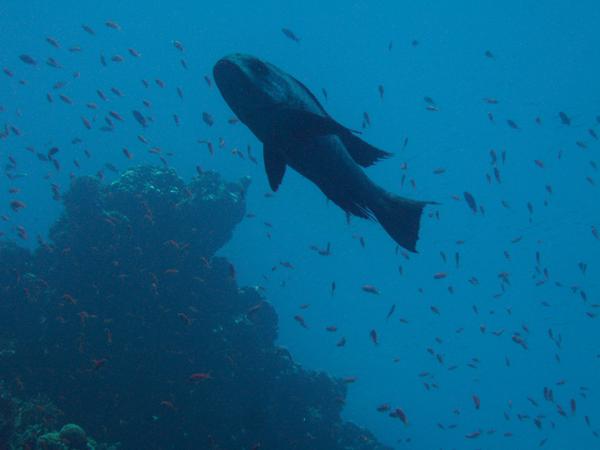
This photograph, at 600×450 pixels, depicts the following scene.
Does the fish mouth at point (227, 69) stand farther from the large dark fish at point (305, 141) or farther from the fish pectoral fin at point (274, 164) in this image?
the fish pectoral fin at point (274, 164)

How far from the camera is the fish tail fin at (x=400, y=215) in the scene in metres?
2.24

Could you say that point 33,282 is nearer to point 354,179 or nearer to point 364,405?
point 354,179

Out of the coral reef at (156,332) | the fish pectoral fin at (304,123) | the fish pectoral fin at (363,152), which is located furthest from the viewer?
the coral reef at (156,332)

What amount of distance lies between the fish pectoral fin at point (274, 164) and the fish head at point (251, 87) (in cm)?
17

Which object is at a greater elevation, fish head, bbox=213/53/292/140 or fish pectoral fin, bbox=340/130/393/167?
fish pectoral fin, bbox=340/130/393/167

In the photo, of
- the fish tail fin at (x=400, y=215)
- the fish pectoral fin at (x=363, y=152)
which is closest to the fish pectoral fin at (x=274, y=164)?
the fish pectoral fin at (x=363, y=152)

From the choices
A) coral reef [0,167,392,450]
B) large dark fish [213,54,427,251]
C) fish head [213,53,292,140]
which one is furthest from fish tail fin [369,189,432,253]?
coral reef [0,167,392,450]

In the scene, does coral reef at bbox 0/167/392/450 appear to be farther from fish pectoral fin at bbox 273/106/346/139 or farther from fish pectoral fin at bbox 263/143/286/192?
fish pectoral fin at bbox 273/106/346/139

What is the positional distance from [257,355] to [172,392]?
3.84 metres

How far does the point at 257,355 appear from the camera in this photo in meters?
15.0

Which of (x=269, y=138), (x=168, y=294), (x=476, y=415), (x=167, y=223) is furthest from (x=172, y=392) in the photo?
(x=476, y=415)

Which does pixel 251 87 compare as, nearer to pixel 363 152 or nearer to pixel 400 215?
pixel 363 152

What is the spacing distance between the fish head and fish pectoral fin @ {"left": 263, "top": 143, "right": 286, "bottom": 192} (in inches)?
6.7

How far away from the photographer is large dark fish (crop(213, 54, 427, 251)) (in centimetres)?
202
